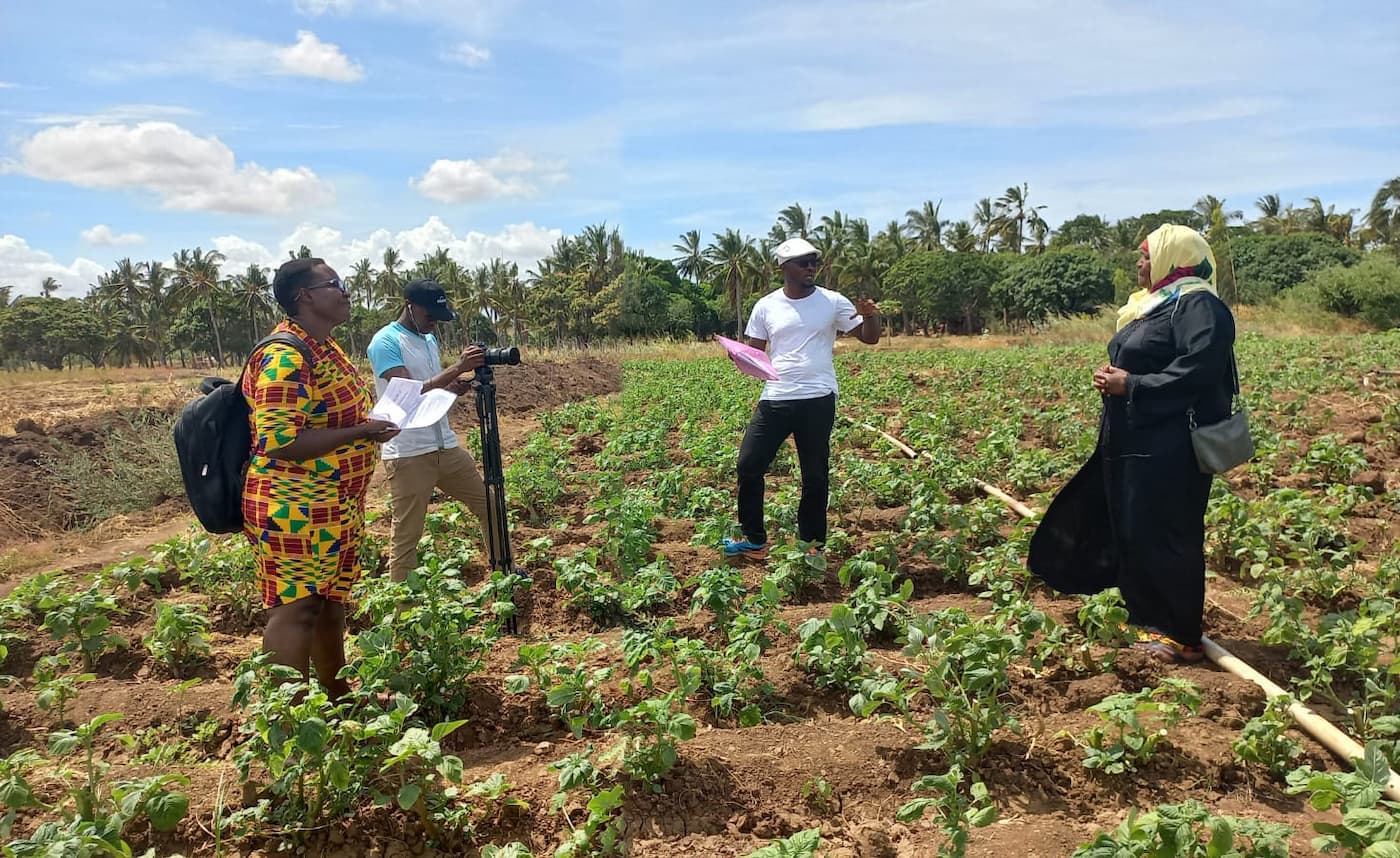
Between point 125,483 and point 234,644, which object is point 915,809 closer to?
point 234,644

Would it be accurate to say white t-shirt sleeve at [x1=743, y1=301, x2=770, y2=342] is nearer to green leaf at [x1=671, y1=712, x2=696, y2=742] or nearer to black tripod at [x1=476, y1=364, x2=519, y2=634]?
black tripod at [x1=476, y1=364, x2=519, y2=634]

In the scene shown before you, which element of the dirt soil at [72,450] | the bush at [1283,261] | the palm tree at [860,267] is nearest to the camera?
the dirt soil at [72,450]

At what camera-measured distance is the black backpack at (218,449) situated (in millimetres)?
2842

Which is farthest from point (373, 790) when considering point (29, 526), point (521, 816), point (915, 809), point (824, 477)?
point (29, 526)

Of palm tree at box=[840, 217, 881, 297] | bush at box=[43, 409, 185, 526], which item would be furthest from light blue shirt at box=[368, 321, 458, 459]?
palm tree at box=[840, 217, 881, 297]

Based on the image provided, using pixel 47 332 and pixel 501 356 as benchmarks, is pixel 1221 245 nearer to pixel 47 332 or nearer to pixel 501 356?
pixel 501 356

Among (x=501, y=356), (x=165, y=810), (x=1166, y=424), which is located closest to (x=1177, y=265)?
(x=1166, y=424)

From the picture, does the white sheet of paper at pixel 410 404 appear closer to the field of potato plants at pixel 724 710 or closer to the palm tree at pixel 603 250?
the field of potato plants at pixel 724 710

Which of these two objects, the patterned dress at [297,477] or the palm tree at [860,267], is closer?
the patterned dress at [297,477]

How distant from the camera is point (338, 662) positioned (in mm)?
3232

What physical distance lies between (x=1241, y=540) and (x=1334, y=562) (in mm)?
423

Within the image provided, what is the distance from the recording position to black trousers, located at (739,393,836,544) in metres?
4.61

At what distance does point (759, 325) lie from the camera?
15.9 feet

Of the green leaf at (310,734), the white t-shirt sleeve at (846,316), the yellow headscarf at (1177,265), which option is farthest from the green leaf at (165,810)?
the yellow headscarf at (1177,265)
